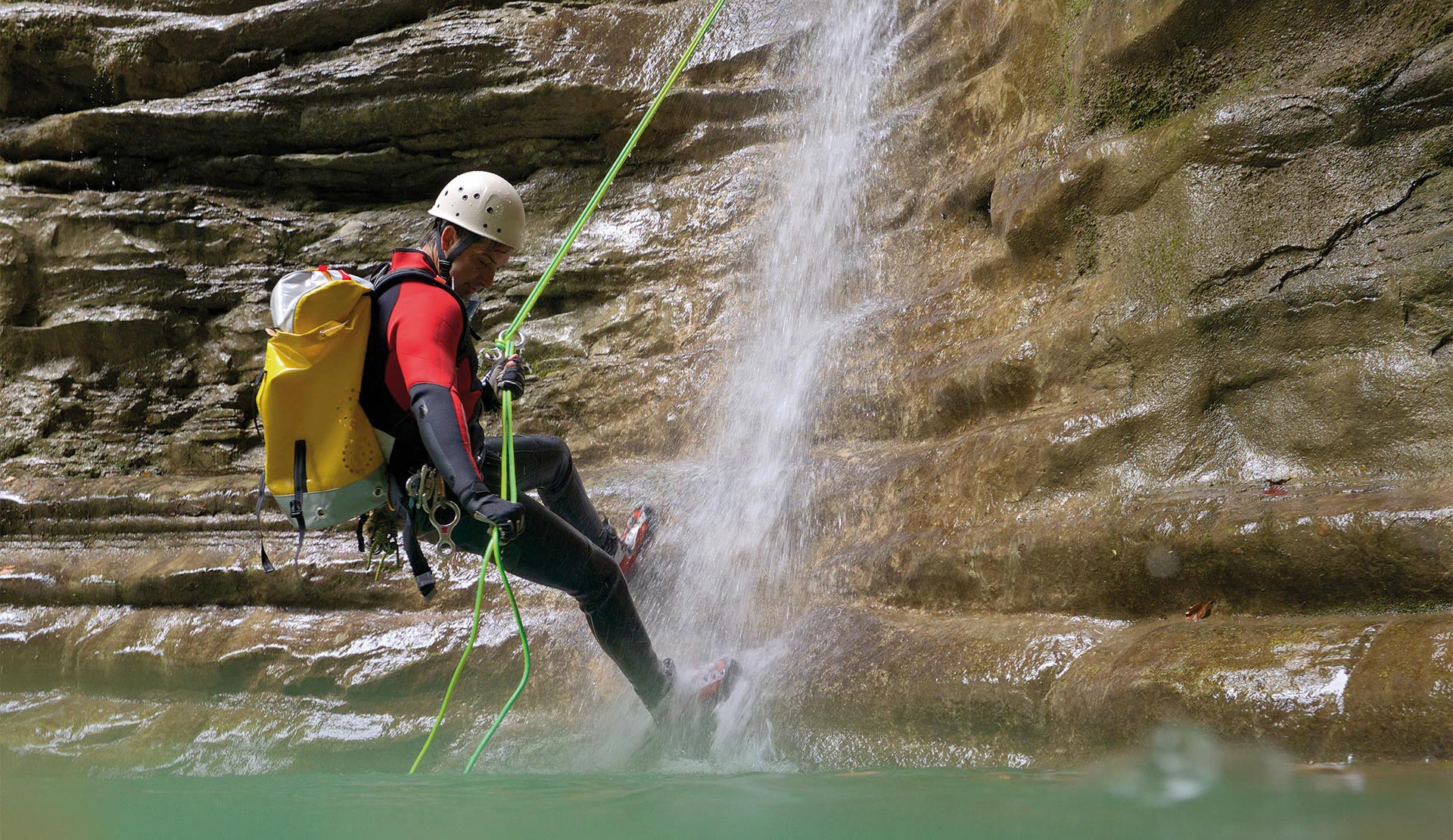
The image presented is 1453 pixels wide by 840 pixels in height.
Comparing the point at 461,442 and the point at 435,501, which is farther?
the point at 435,501

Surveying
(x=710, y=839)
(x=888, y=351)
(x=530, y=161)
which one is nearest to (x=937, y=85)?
(x=888, y=351)

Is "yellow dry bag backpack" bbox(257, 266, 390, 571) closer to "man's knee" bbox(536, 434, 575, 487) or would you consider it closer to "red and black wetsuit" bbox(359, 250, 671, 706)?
"red and black wetsuit" bbox(359, 250, 671, 706)

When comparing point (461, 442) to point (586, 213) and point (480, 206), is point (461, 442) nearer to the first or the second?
point (480, 206)

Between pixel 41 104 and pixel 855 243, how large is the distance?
764 centimetres

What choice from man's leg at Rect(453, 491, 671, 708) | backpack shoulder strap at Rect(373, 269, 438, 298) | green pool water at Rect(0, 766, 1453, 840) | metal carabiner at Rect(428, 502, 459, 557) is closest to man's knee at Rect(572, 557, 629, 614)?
man's leg at Rect(453, 491, 671, 708)

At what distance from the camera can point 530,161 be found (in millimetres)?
8711

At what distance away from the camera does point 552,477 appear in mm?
4887

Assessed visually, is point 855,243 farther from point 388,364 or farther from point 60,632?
point 60,632

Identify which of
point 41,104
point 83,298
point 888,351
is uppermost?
point 41,104

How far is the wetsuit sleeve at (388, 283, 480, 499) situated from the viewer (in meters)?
3.34

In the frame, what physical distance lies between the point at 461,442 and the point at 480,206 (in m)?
1.16

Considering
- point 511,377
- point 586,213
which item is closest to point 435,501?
point 511,377

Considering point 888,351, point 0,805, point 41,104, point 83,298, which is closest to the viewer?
point 0,805

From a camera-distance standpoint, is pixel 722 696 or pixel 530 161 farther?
pixel 530 161
